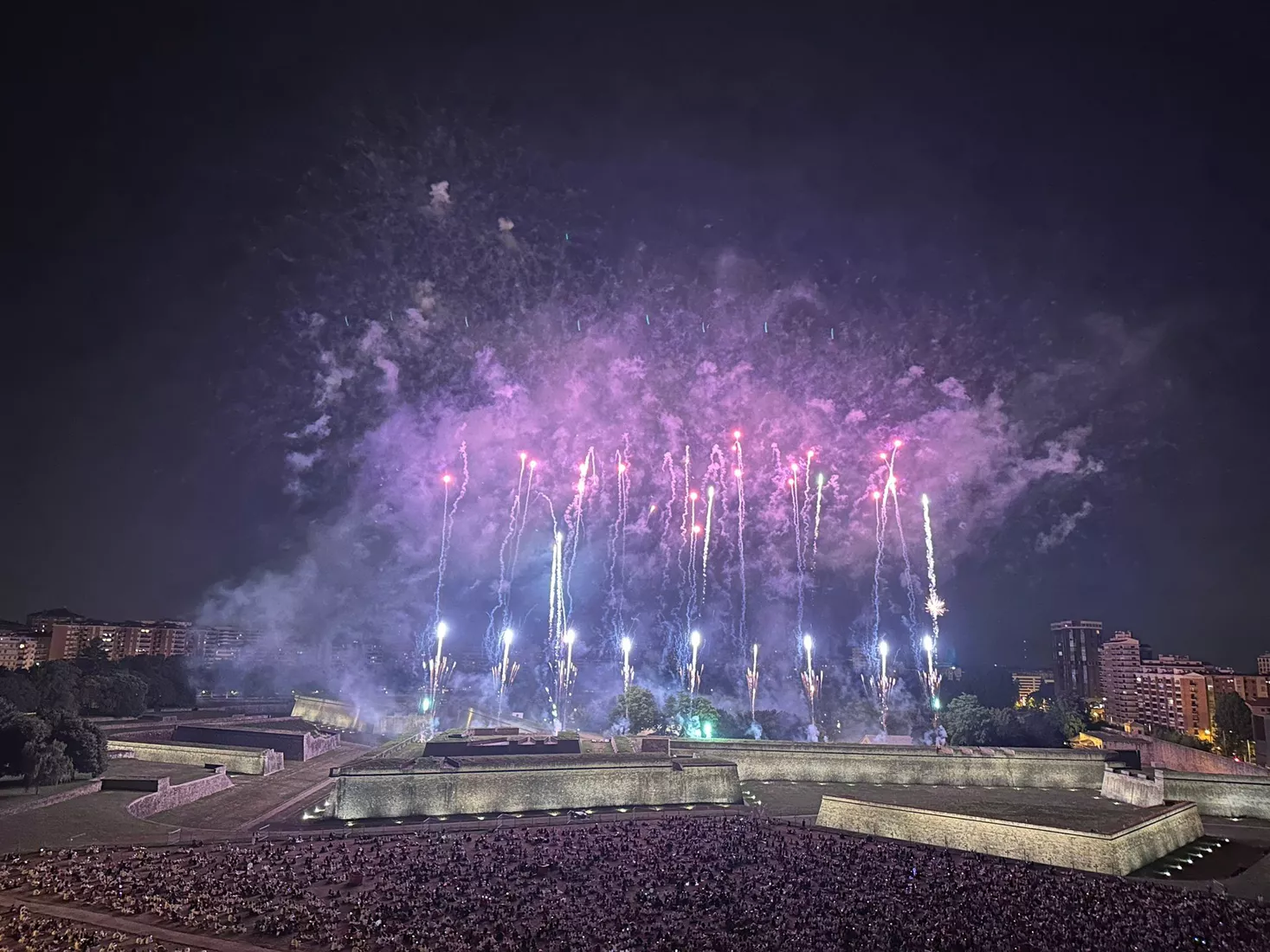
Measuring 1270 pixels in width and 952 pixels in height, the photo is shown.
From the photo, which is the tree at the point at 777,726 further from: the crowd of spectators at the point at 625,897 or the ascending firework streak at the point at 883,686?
the crowd of spectators at the point at 625,897

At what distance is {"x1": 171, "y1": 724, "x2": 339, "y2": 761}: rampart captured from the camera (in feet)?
166

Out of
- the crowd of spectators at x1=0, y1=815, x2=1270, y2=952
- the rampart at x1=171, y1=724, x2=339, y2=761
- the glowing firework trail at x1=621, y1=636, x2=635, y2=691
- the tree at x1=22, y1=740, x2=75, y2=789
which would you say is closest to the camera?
the crowd of spectators at x1=0, y1=815, x2=1270, y2=952

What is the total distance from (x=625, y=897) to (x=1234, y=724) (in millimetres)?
64005

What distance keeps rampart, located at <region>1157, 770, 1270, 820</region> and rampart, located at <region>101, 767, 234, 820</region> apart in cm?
5137

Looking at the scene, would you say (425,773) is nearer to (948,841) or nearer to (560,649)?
(948,841)

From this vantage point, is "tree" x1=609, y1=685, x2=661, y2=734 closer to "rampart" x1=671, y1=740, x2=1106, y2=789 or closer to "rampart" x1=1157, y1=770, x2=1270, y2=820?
"rampart" x1=671, y1=740, x2=1106, y2=789

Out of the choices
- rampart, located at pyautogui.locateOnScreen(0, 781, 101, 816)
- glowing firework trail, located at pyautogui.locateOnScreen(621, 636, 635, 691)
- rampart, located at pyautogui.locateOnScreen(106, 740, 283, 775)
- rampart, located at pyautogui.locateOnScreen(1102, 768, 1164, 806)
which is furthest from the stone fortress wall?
rampart, located at pyautogui.locateOnScreen(0, 781, 101, 816)

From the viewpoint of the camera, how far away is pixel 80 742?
39594mm

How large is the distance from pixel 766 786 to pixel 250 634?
313 feet

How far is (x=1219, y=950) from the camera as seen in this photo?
21.8 m

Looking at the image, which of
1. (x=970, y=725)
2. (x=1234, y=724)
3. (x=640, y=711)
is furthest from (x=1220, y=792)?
(x=640, y=711)

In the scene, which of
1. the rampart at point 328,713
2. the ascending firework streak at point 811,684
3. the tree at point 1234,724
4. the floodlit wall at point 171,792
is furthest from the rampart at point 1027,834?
the rampart at point 328,713

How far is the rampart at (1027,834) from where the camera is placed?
29.5 m

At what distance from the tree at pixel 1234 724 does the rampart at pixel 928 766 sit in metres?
28.7
